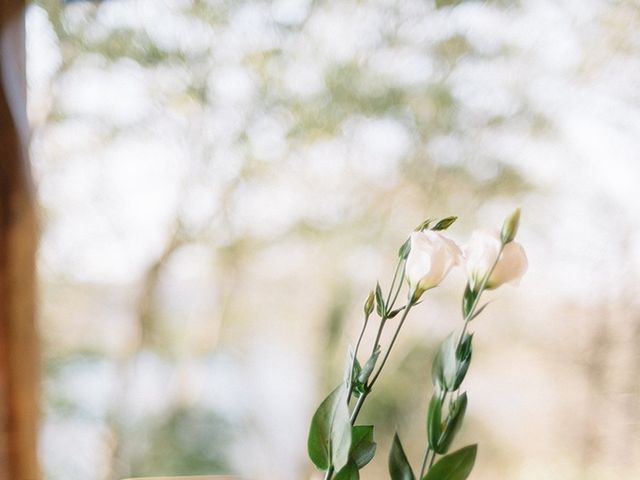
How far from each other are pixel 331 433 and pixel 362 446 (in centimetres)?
5

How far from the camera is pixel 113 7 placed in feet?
4.42

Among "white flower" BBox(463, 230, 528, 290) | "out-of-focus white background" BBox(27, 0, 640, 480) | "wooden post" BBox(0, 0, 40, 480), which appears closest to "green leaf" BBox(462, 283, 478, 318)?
"white flower" BBox(463, 230, 528, 290)

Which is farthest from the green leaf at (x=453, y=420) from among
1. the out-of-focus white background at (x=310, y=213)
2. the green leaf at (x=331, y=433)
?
the out-of-focus white background at (x=310, y=213)

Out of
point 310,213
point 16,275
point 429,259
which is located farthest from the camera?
point 310,213

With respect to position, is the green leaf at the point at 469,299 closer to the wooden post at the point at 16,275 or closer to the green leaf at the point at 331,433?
the green leaf at the point at 331,433

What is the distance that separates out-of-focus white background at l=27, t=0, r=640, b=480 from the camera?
111cm

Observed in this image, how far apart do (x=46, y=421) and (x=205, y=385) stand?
38 centimetres

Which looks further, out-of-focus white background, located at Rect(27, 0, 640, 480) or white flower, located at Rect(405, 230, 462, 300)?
out-of-focus white background, located at Rect(27, 0, 640, 480)

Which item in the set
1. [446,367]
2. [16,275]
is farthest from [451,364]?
[16,275]

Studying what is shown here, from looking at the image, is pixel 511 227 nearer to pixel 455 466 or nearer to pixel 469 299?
pixel 469 299

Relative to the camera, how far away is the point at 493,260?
0.68 m

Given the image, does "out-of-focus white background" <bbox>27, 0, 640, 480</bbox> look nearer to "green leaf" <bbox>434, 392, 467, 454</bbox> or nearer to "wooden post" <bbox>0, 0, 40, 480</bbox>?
"wooden post" <bbox>0, 0, 40, 480</bbox>

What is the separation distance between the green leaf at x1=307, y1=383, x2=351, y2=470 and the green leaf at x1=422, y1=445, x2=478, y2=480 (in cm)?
11

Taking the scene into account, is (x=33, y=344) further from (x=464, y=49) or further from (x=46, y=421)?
(x=464, y=49)
